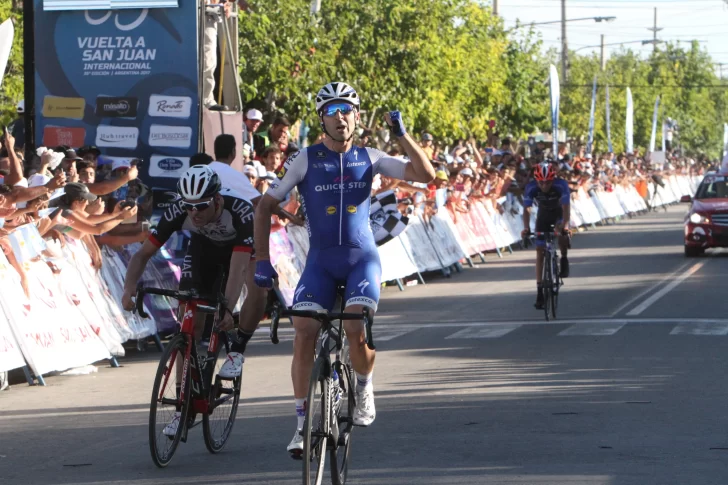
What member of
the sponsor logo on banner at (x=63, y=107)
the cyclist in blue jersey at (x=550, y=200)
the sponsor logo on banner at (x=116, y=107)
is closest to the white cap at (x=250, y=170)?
the sponsor logo on banner at (x=116, y=107)

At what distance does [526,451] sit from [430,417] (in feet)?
5.20

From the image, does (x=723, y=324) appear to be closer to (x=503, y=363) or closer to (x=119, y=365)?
(x=503, y=363)

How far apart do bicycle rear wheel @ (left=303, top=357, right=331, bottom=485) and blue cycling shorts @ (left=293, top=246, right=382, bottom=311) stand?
0.53 meters

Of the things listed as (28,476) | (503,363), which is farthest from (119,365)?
(28,476)

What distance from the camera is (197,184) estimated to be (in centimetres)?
880

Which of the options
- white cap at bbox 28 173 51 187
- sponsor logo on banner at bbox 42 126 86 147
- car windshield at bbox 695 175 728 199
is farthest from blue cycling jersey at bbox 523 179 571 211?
car windshield at bbox 695 175 728 199

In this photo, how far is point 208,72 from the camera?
18.8 m

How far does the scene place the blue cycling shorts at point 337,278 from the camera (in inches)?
311

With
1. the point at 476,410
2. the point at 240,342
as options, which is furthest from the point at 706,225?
the point at 240,342

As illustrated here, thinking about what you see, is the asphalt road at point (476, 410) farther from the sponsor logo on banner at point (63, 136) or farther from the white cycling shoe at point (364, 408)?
the sponsor logo on banner at point (63, 136)

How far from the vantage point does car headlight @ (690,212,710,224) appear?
30969 mm

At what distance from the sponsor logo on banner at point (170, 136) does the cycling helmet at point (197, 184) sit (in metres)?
9.44

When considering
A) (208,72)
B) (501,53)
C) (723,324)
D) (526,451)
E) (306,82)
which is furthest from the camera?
(501,53)

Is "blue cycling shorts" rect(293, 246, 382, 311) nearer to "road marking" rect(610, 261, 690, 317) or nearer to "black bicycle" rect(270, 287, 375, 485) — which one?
"black bicycle" rect(270, 287, 375, 485)
